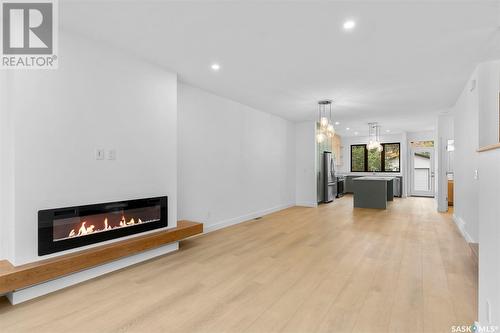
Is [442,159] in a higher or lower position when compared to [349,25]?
lower

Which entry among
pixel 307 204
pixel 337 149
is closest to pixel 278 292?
pixel 307 204

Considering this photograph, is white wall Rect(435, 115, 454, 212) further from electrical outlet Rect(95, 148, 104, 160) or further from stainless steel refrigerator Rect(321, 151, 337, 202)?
electrical outlet Rect(95, 148, 104, 160)

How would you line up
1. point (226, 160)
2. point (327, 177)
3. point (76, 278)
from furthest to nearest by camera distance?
point (327, 177), point (226, 160), point (76, 278)

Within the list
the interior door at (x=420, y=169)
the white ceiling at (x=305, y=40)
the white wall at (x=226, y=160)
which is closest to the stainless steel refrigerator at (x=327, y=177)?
the white wall at (x=226, y=160)

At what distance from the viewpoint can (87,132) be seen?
2898 millimetres

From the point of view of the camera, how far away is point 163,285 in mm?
2707

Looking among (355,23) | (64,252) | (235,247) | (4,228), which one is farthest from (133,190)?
(355,23)

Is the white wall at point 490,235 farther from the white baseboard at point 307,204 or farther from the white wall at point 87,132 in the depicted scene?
the white baseboard at point 307,204

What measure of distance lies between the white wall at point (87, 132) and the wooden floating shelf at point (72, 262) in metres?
0.21

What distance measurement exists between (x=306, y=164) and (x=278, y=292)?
583 cm

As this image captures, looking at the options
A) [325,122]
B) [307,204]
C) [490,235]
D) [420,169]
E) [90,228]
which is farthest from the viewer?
[420,169]

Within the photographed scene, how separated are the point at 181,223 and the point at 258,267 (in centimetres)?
150

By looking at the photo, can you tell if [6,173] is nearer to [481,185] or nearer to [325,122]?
[481,185]

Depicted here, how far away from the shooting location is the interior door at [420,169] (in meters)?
10.4
